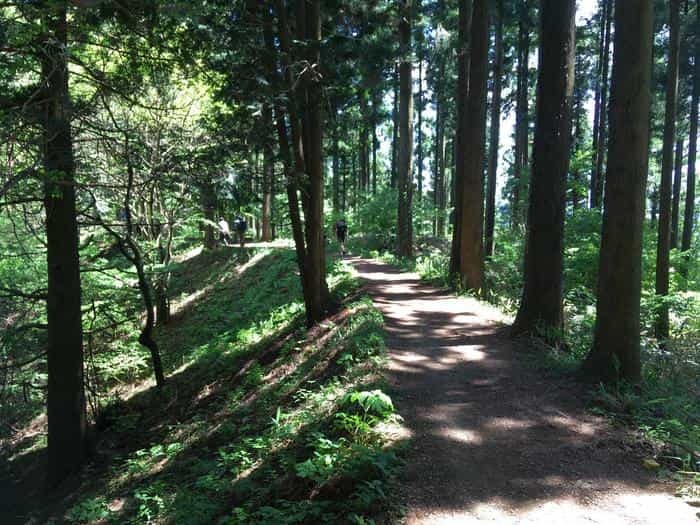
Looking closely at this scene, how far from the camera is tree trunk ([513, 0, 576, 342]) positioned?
23.2ft

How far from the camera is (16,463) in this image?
373 inches

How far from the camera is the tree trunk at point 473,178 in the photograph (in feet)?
36.9

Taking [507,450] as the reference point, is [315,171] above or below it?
above

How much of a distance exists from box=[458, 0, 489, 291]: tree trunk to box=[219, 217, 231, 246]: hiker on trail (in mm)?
10491

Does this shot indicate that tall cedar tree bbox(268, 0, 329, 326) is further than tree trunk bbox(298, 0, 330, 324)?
No

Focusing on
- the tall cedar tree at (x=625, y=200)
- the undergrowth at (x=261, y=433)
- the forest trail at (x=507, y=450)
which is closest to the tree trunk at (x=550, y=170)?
the forest trail at (x=507, y=450)

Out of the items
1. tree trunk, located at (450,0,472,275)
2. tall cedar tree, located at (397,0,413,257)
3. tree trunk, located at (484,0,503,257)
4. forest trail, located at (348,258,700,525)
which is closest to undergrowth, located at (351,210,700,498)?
forest trail, located at (348,258,700,525)

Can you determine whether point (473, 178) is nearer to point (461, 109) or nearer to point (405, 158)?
point (461, 109)

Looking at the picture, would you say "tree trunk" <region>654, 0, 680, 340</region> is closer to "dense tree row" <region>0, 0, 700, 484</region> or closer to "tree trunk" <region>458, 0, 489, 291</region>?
"dense tree row" <region>0, 0, 700, 484</region>

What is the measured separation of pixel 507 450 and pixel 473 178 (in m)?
8.57

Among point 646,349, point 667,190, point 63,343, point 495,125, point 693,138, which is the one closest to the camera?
point 646,349

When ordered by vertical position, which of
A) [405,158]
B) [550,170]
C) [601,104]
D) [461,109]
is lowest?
[550,170]

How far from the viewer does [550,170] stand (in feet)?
23.8

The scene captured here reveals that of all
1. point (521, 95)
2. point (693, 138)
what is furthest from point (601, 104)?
point (693, 138)
